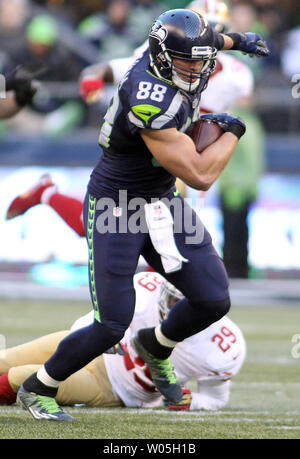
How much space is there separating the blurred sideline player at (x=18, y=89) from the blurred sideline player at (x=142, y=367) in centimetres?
111

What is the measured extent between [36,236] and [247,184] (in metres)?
2.04

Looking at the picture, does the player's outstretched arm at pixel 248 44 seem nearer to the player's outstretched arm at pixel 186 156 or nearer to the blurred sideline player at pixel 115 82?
the player's outstretched arm at pixel 186 156

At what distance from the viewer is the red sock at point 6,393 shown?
383 cm

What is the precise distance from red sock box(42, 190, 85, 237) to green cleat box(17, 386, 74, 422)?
1.65m

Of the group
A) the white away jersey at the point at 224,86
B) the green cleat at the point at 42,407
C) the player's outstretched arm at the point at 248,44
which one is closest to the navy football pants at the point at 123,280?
the green cleat at the point at 42,407

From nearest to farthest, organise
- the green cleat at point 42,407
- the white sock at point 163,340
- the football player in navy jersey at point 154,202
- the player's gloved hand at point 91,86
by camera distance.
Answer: the football player in navy jersey at point 154,202 < the green cleat at point 42,407 < the white sock at point 163,340 < the player's gloved hand at point 91,86

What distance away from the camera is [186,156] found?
339 cm

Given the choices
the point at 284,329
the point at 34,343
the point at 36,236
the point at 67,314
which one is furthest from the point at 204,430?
the point at 36,236

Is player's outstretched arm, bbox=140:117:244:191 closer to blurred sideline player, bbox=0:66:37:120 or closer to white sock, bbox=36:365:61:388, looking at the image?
white sock, bbox=36:365:61:388

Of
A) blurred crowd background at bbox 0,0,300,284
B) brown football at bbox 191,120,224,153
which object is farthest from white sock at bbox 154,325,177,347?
blurred crowd background at bbox 0,0,300,284

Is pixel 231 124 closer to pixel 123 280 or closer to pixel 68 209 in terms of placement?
pixel 123 280

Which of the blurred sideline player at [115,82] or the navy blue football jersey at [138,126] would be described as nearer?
the navy blue football jersey at [138,126]

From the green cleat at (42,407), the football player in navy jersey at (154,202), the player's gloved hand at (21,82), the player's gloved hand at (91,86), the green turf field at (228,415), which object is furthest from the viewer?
the player's gloved hand at (91,86)

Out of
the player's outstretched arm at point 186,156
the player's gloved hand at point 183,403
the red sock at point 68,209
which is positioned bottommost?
the player's gloved hand at point 183,403
